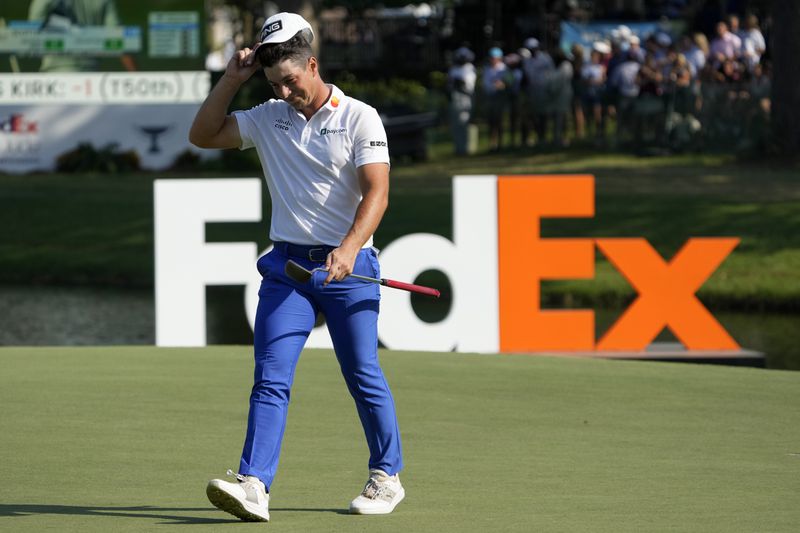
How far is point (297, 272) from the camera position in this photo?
6355 millimetres

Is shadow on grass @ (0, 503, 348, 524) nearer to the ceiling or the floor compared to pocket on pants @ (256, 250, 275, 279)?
nearer to the floor

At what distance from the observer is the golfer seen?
6340 mm

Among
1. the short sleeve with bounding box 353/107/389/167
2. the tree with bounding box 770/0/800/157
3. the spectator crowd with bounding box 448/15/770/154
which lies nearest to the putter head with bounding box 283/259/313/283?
the short sleeve with bounding box 353/107/389/167

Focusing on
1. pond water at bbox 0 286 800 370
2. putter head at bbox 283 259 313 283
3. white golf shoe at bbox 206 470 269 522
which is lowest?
pond water at bbox 0 286 800 370

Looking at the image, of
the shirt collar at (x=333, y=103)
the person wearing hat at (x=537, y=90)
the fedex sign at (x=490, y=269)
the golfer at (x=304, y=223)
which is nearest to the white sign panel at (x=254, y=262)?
the fedex sign at (x=490, y=269)

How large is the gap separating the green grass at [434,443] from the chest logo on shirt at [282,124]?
150 cm

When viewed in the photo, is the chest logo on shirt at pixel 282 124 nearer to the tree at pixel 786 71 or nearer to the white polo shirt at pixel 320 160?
the white polo shirt at pixel 320 160

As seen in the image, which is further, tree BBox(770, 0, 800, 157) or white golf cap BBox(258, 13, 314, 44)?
tree BBox(770, 0, 800, 157)

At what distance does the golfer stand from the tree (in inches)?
874

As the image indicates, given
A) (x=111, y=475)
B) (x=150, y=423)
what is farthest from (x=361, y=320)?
(x=150, y=423)

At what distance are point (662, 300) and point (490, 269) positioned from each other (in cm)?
140

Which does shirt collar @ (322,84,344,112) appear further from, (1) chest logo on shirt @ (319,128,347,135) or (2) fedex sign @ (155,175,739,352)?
(2) fedex sign @ (155,175,739,352)

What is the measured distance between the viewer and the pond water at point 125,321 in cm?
1794

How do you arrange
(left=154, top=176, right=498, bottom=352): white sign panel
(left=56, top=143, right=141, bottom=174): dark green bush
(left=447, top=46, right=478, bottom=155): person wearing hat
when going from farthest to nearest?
(left=447, top=46, right=478, bottom=155): person wearing hat
(left=56, top=143, right=141, bottom=174): dark green bush
(left=154, top=176, right=498, bottom=352): white sign panel
